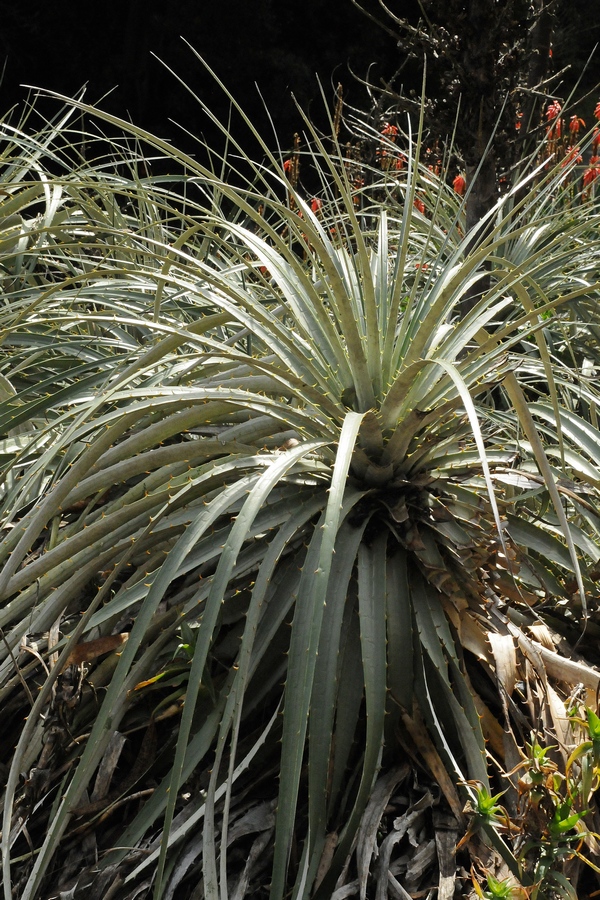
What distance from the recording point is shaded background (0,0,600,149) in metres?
8.34

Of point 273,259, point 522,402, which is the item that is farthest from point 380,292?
point 522,402

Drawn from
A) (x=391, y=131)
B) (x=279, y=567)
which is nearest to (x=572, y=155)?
(x=279, y=567)

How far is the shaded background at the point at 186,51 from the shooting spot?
8344 millimetres

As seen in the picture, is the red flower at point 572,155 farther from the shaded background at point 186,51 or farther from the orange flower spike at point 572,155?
the shaded background at point 186,51

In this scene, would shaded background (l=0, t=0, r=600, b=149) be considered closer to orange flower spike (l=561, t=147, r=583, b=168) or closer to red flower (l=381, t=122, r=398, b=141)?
red flower (l=381, t=122, r=398, b=141)

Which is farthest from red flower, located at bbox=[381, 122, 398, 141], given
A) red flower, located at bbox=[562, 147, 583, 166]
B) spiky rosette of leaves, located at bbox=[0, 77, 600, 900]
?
spiky rosette of leaves, located at bbox=[0, 77, 600, 900]

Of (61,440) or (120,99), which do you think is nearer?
(61,440)

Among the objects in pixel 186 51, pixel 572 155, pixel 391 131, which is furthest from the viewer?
pixel 186 51

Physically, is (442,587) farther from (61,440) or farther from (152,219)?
(152,219)

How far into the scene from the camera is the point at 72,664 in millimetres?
1364

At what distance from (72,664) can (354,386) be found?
60 centimetres

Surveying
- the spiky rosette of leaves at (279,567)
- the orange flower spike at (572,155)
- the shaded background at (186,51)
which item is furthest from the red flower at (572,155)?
the shaded background at (186,51)

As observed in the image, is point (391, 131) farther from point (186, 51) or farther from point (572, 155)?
point (186, 51)

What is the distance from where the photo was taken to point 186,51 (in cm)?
891
